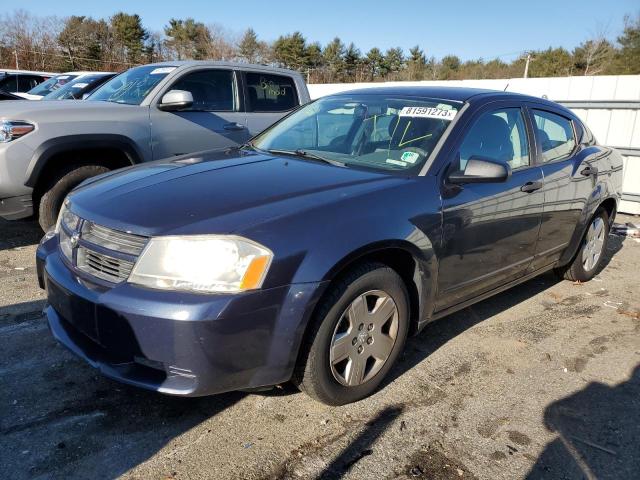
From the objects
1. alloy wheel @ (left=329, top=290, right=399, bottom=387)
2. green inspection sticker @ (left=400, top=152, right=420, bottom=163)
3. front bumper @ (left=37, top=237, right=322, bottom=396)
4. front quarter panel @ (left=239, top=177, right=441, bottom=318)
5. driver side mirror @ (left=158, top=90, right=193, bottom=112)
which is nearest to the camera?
front bumper @ (left=37, top=237, right=322, bottom=396)

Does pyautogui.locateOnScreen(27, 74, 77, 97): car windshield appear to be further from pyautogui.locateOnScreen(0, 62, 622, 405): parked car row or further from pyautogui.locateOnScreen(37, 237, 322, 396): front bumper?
pyautogui.locateOnScreen(37, 237, 322, 396): front bumper

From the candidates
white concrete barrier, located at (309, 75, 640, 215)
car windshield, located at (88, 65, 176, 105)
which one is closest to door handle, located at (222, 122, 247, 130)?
car windshield, located at (88, 65, 176, 105)

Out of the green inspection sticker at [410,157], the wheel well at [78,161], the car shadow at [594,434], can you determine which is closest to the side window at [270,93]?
the wheel well at [78,161]

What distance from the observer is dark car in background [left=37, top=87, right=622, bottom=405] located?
2277mm

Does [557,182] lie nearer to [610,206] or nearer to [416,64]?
[610,206]

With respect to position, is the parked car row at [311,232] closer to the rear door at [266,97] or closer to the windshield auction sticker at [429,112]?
the windshield auction sticker at [429,112]

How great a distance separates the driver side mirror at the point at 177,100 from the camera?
535 cm

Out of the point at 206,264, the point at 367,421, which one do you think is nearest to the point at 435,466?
the point at 367,421

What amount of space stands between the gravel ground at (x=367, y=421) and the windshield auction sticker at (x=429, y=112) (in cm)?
153

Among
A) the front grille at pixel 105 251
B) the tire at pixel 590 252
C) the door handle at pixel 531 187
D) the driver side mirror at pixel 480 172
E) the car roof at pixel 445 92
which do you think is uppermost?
Result: the car roof at pixel 445 92

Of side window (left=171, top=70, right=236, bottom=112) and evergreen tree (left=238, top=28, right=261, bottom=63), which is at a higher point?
evergreen tree (left=238, top=28, right=261, bottom=63)

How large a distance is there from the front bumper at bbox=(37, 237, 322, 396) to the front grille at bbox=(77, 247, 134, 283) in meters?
0.06

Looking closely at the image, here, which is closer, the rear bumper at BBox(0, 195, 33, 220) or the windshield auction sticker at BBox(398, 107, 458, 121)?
the windshield auction sticker at BBox(398, 107, 458, 121)

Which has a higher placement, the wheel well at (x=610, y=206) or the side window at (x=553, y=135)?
the side window at (x=553, y=135)
